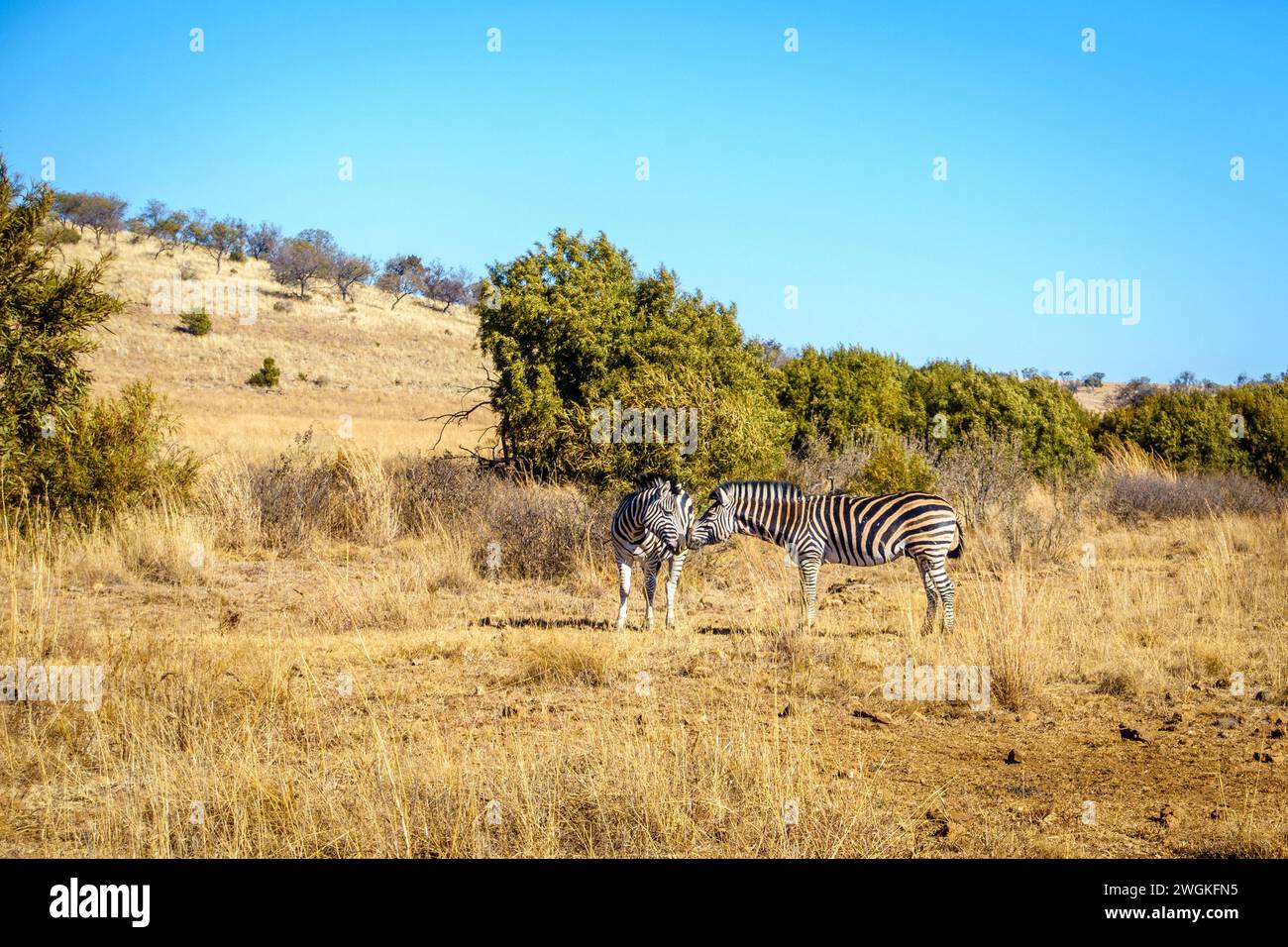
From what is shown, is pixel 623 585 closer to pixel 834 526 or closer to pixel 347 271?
pixel 834 526

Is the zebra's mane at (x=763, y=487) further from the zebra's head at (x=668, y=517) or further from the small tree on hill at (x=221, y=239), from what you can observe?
the small tree on hill at (x=221, y=239)

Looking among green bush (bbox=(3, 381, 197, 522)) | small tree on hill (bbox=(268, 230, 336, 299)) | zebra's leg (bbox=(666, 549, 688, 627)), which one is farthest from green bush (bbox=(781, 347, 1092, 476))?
small tree on hill (bbox=(268, 230, 336, 299))

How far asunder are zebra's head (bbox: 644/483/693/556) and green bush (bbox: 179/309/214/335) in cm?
4848

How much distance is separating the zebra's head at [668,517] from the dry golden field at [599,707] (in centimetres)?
98

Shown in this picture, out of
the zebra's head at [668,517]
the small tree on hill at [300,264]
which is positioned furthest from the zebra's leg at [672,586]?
the small tree on hill at [300,264]

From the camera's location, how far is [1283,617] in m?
11.2

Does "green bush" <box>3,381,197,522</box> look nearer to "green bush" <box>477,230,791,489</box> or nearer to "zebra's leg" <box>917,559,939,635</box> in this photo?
"green bush" <box>477,230,791,489</box>

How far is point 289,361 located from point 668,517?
46.8 metres

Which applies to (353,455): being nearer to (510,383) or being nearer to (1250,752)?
(510,383)

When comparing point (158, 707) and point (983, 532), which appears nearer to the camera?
point (158, 707)

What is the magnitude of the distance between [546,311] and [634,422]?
2915 mm

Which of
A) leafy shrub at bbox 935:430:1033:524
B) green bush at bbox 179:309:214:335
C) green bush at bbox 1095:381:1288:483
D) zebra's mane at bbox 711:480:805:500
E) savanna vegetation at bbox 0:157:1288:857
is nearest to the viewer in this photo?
savanna vegetation at bbox 0:157:1288:857

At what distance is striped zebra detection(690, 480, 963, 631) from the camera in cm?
1085

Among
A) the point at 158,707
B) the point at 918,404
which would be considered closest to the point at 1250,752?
the point at 158,707
